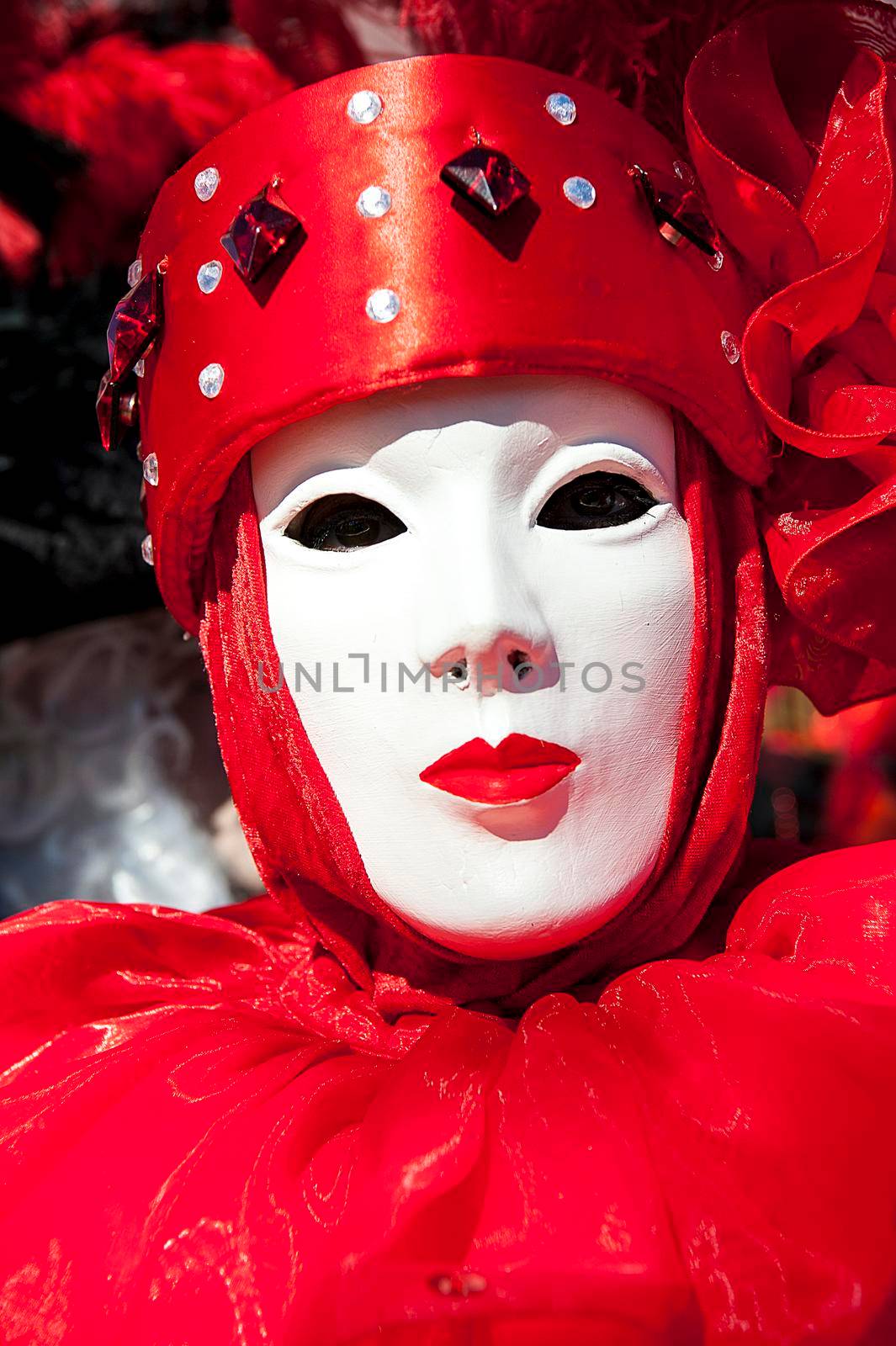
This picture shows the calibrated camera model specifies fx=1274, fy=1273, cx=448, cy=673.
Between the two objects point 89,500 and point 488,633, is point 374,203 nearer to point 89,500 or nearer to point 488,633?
point 488,633

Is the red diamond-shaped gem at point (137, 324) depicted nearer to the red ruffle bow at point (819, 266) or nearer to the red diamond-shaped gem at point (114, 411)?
the red diamond-shaped gem at point (114, 411)

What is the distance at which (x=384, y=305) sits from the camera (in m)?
1.02

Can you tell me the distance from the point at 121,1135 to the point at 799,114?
1.10 metres

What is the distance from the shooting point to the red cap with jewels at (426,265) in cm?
102

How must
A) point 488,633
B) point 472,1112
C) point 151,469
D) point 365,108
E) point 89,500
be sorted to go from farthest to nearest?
point 89,500
point 151,469
point 365,108
point 488,633
point 472,1112

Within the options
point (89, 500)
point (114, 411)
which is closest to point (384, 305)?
point (114, 411)

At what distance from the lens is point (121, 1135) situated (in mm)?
966

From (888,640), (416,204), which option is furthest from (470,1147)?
(416,204)

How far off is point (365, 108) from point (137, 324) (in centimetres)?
29

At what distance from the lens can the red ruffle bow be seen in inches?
43.6

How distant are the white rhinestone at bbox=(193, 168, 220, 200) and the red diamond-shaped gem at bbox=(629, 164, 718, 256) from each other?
14.7 inches

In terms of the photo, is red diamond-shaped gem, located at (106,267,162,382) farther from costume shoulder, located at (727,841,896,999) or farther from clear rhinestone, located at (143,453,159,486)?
costume shoulder, located at (727,841,896,999)

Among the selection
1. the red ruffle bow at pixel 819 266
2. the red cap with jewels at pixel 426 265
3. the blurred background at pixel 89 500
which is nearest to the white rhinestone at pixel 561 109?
the red cap with jewels at pixel 426 265

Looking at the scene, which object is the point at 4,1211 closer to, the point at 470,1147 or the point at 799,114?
the point at 470,1147
